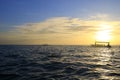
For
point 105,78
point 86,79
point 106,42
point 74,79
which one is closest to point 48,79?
point 74,79

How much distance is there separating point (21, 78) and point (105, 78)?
8959 mm

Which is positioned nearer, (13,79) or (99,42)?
(13,79)

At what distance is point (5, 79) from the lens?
18.7 metres

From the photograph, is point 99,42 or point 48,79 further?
point 99,42

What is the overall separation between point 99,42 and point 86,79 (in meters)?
180

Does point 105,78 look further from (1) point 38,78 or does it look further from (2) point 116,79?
(1) point 38,78

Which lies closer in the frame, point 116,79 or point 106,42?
point 116,79

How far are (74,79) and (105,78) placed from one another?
3.43 meters

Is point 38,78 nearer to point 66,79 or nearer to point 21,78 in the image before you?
point 21,78

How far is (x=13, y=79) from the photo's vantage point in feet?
61.3

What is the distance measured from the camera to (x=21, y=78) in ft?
62.4

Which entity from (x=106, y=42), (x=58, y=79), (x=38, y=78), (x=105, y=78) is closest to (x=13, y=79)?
(x=38, y=78)

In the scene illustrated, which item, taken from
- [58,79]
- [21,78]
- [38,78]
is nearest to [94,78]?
[58,79]

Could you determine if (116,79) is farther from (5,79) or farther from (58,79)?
(5,79)
